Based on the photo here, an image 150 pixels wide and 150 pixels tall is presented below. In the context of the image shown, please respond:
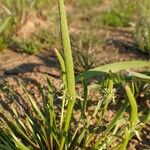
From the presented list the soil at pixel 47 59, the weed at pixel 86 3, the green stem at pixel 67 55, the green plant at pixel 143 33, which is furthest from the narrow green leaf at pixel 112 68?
the weed at pixel 86 3

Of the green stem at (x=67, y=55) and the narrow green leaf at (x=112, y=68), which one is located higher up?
the green stem at (x=67, y=55)

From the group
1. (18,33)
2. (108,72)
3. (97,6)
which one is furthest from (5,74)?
(97,6)

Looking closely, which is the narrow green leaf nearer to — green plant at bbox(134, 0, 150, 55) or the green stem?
the green stem

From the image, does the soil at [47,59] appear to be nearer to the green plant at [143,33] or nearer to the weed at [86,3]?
the green plant at [143,33]

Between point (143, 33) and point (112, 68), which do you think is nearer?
point (112, 68)

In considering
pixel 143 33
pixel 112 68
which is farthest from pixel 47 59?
pixel 112 68

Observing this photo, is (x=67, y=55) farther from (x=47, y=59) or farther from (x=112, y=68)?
(x=47, y=59)

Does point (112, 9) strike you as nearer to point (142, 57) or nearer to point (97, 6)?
point (97, 6)

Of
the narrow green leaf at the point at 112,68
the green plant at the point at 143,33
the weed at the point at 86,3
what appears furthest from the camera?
the weed at the point at 86,3

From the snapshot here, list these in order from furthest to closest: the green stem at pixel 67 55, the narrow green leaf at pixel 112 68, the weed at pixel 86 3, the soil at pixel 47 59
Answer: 1. the weed at pixel 86 3
2. the soil at pixel 47 59
3. the narrow green leaf at pixel 112 68
4. the green stem at pixel 67 55
